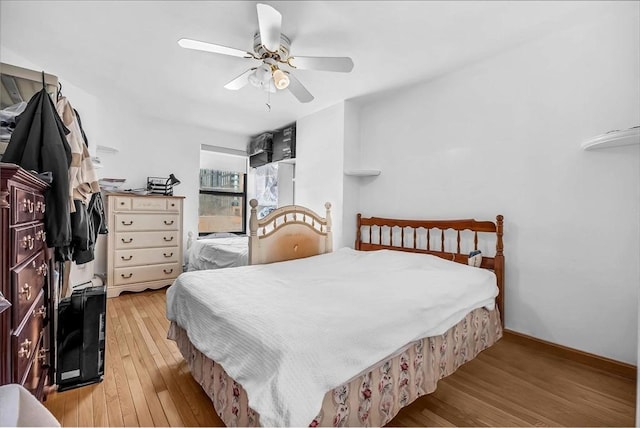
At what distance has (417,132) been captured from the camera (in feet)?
9.94

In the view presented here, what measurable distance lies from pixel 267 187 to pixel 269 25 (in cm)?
357

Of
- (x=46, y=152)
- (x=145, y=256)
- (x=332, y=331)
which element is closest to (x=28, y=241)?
A: (x=46, y=152)

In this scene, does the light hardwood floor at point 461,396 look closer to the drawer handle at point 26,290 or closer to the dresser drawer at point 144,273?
the drawer handle at point 26,290

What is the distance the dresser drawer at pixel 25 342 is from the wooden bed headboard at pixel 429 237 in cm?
278

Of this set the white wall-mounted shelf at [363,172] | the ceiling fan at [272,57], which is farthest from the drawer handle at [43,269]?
the white wall-mounted shelf at [363,172]

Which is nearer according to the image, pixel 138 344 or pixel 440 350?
pixel 440 350

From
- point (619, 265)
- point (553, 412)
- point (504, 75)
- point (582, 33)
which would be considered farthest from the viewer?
point (504, 75)

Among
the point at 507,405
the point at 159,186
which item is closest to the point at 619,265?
the point at 507,405

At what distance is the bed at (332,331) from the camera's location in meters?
1.05

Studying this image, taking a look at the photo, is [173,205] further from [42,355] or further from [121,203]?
[42,355]

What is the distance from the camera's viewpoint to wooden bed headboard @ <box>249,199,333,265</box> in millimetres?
2588

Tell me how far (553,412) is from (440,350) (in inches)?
25.7

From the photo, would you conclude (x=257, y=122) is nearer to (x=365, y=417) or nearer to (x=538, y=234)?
(x=538, y=234)

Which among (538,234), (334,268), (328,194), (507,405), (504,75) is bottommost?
(507,405)
